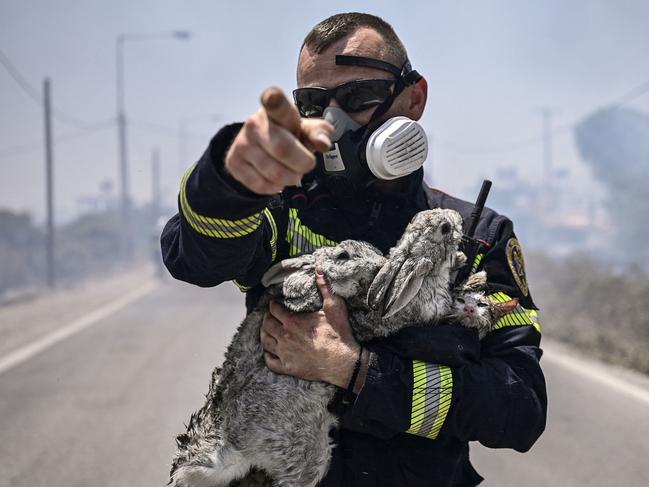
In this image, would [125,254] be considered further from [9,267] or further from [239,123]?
[239,123]

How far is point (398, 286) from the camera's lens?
205 centimetres

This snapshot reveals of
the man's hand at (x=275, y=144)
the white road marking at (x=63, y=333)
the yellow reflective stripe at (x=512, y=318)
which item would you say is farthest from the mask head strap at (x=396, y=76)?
the white road marking at (x=63, y=333)

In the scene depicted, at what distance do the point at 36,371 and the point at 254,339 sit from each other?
24.2 feet

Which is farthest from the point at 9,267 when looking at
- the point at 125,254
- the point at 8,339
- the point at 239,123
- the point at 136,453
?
the point at 239,123

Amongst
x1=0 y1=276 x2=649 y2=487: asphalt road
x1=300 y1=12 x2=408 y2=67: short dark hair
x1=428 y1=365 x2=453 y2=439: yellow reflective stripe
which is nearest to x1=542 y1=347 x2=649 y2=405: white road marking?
x1=0 y1=276 x2=649 y2=487: asphalt road

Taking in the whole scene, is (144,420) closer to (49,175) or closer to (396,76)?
(396,76)

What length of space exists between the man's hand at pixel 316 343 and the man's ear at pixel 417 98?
37.3 inches

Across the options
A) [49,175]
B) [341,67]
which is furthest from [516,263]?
[49,175]

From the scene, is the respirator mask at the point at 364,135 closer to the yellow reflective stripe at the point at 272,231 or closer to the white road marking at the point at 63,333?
the yellow reflective stripe at the point at 272,231

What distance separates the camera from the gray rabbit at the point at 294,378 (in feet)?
6.77

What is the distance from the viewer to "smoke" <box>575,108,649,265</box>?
39.6 metres

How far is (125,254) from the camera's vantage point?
37.2m

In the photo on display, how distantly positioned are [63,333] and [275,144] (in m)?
11.1

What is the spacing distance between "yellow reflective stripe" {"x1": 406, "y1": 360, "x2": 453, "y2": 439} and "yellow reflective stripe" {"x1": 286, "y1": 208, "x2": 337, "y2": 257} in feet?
1.94
